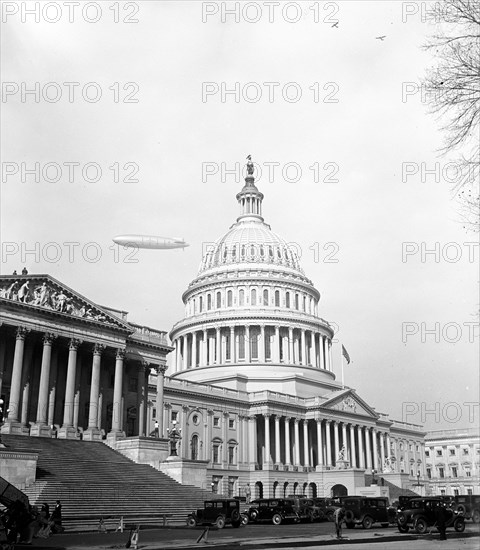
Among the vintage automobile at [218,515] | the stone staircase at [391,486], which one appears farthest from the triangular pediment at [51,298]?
the stone staircase at [391,486]

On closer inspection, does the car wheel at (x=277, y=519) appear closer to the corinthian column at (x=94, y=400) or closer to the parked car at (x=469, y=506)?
the parked car at (x=469, y=506)

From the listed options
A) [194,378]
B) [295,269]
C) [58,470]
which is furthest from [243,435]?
[58,470]

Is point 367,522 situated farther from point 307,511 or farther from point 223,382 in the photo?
point 223,382

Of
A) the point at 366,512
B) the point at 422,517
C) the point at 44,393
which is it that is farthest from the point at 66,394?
the point at 422,517

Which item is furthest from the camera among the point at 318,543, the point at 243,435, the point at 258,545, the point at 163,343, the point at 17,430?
the point at 243,435

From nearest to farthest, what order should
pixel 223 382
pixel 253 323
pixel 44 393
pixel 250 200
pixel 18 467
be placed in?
pixel 18 467
pixel 44 393
pixel 223 382
pixel 253 323
pixel 250 200

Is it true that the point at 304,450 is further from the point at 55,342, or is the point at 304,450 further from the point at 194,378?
the point at 55,342

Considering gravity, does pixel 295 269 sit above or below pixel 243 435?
above
